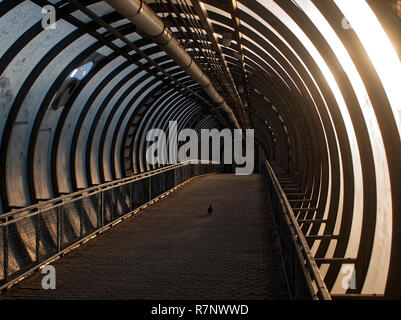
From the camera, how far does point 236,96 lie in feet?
67.6

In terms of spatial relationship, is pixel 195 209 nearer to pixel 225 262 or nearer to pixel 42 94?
pixel 42 94

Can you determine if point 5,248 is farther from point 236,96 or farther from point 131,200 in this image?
point 236,96

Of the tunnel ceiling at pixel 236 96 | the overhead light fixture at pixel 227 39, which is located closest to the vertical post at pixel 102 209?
the tunnel ceiling at pixel 236 96

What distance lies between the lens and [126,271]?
8031mm

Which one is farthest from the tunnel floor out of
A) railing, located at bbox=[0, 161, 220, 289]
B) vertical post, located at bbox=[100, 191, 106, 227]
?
vertical post, located at bbox=[100, 191, 106, 227]

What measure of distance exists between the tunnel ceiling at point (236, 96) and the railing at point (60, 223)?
79.3 inches

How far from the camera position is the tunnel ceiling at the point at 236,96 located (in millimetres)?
5426

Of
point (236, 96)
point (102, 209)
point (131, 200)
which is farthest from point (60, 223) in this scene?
point (236, 96)

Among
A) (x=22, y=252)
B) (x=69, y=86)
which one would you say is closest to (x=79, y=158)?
(x=69, y=86)

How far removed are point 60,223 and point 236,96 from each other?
12.8 meters

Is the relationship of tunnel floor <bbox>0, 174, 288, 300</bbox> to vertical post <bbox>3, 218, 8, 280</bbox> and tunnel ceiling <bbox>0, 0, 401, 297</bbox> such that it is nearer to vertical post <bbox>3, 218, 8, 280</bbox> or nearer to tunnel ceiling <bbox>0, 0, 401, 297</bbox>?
vertical post <bbox>3, 218, 8, 280</bbox>

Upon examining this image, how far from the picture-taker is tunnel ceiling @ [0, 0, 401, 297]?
543 cm

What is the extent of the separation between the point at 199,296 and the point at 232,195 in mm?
11997

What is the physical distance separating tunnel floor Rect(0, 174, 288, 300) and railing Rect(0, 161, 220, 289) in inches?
8.0
